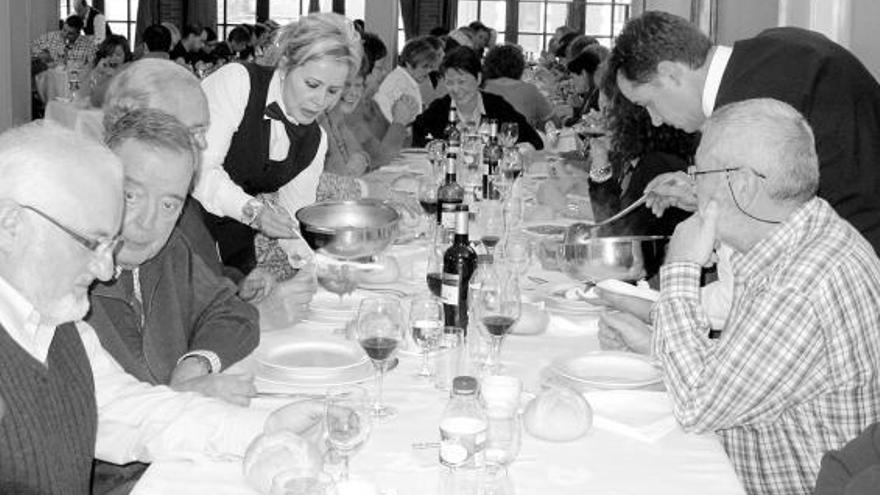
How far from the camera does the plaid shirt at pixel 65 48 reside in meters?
10.8

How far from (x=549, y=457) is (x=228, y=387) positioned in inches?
22.7

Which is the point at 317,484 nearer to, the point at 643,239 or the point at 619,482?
the point at 619,482

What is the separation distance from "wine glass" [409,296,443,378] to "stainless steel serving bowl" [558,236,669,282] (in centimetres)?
64

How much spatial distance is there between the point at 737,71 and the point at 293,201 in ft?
4.92

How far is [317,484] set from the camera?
1.47 m

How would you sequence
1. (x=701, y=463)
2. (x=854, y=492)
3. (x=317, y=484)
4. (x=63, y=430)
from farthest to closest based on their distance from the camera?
(x=701, y=463) < (x=63, y=430) < (x=317, y=484) < (x=854, y=492)

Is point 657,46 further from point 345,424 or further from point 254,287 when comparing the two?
point 345,424

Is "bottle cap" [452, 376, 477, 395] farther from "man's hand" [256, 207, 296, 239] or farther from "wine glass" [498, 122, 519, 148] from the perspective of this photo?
"wine glass" [498, 122, 519, 148]

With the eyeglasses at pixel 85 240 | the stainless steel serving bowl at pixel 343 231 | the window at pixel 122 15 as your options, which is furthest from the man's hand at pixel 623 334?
the window at pixel 122 15

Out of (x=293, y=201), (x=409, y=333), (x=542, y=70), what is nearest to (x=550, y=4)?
(x=542, y=70)

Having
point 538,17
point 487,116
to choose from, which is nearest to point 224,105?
point 487,116

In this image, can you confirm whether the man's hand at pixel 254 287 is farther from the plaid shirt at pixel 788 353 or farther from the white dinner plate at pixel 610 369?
the plaid shirt at pixel 788 353

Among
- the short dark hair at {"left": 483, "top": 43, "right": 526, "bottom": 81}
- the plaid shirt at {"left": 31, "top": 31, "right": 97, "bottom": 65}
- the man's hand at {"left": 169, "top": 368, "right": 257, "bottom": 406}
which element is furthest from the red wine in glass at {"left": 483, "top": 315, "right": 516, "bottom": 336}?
the plaid shirt at {"left": 31, "top": 31, "right": 97, "bottom": 65}

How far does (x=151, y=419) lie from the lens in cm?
186
